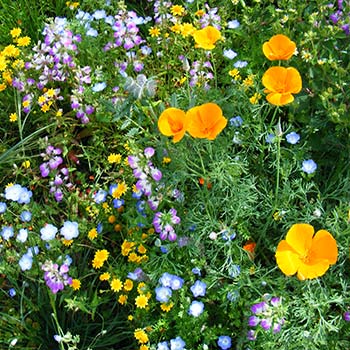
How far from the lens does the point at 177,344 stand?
6.41 feet

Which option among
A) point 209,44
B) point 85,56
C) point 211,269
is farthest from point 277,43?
point 85,56

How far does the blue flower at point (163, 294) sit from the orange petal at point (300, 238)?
20.9 inches

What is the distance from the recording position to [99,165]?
2707 millimetres

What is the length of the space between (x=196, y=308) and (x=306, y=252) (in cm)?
49

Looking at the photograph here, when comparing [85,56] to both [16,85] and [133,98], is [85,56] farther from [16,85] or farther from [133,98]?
[133,98]

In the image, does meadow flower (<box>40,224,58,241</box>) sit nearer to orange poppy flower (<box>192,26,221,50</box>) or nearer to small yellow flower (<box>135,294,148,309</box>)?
small yellow flower (<box>135,294,148,309</box>)

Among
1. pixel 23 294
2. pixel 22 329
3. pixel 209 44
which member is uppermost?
pixel 209 44

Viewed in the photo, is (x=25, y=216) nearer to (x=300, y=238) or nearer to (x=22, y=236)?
(x=22, y=236)

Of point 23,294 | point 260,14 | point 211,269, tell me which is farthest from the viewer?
point 260,14

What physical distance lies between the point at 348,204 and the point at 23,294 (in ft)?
4.20

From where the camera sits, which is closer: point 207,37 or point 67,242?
point 207,37

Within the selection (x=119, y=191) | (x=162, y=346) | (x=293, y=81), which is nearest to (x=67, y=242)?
(x=119, y=191)

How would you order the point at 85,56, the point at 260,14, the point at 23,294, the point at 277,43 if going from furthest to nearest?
the point at 85,56 < the point at 260,14 < the point at 23,294 < the point at 277,43

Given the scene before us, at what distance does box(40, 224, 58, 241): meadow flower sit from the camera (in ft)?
7.34
